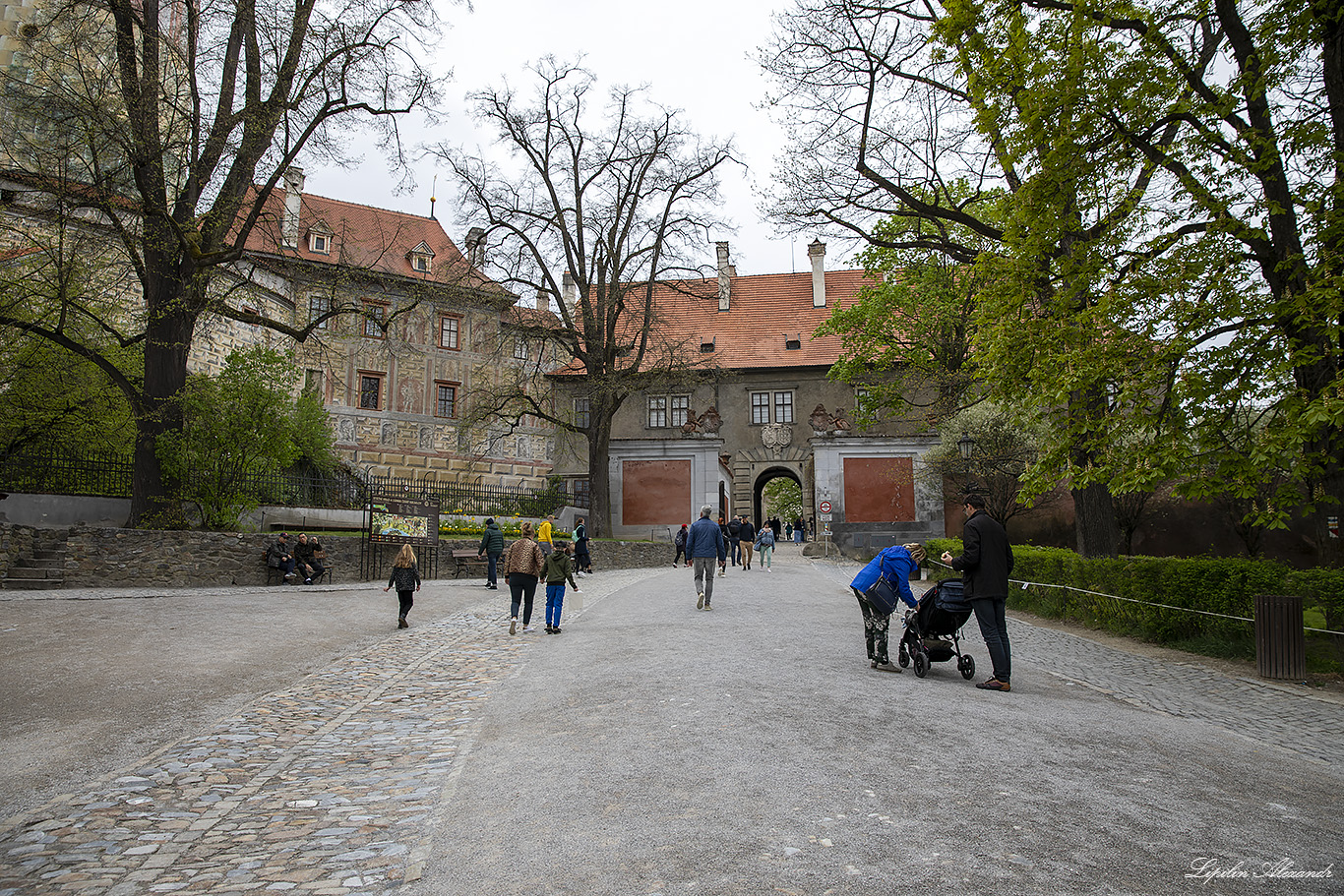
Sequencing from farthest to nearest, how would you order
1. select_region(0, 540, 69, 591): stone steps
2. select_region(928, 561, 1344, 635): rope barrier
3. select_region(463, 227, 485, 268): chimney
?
select_region(463, 227, 485, 268): chimney
select_region(0, 540, 69, 591): stone steps
select_region(928, 561, 1344, 635): rope barrier

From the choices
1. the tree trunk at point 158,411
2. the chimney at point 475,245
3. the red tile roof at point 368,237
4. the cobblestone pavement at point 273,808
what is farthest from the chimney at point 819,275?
the cobblestone pavement at point 273,808

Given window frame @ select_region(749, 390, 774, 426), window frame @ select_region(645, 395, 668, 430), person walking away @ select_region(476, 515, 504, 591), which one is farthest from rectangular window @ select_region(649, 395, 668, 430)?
person walking away @ select_region(476, 515, 504, 591)

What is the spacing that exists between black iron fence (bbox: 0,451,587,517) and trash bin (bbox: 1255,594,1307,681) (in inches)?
769

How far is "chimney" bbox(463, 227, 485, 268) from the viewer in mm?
27766

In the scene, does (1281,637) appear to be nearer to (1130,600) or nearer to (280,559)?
(1130,600)

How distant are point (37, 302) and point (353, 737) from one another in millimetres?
16366

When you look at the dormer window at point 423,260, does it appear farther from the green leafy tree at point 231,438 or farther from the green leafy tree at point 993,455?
the green leafy tree at point 993,455

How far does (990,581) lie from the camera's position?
8422mm

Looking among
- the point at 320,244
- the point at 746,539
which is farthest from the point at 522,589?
the point at 320,244

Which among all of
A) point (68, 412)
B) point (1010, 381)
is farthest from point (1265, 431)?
point (68, 412)

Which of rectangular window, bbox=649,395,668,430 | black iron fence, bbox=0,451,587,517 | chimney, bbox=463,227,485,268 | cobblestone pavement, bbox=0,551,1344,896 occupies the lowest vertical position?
cobblestone pavement, bbox=0,551,1344,896

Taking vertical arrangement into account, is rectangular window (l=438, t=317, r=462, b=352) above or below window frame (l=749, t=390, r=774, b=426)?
above

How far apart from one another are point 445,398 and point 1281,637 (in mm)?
38002

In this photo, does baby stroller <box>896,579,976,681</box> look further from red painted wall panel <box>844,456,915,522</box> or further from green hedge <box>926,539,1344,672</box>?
red painted wall panel <box>844,456,915,522</box>
